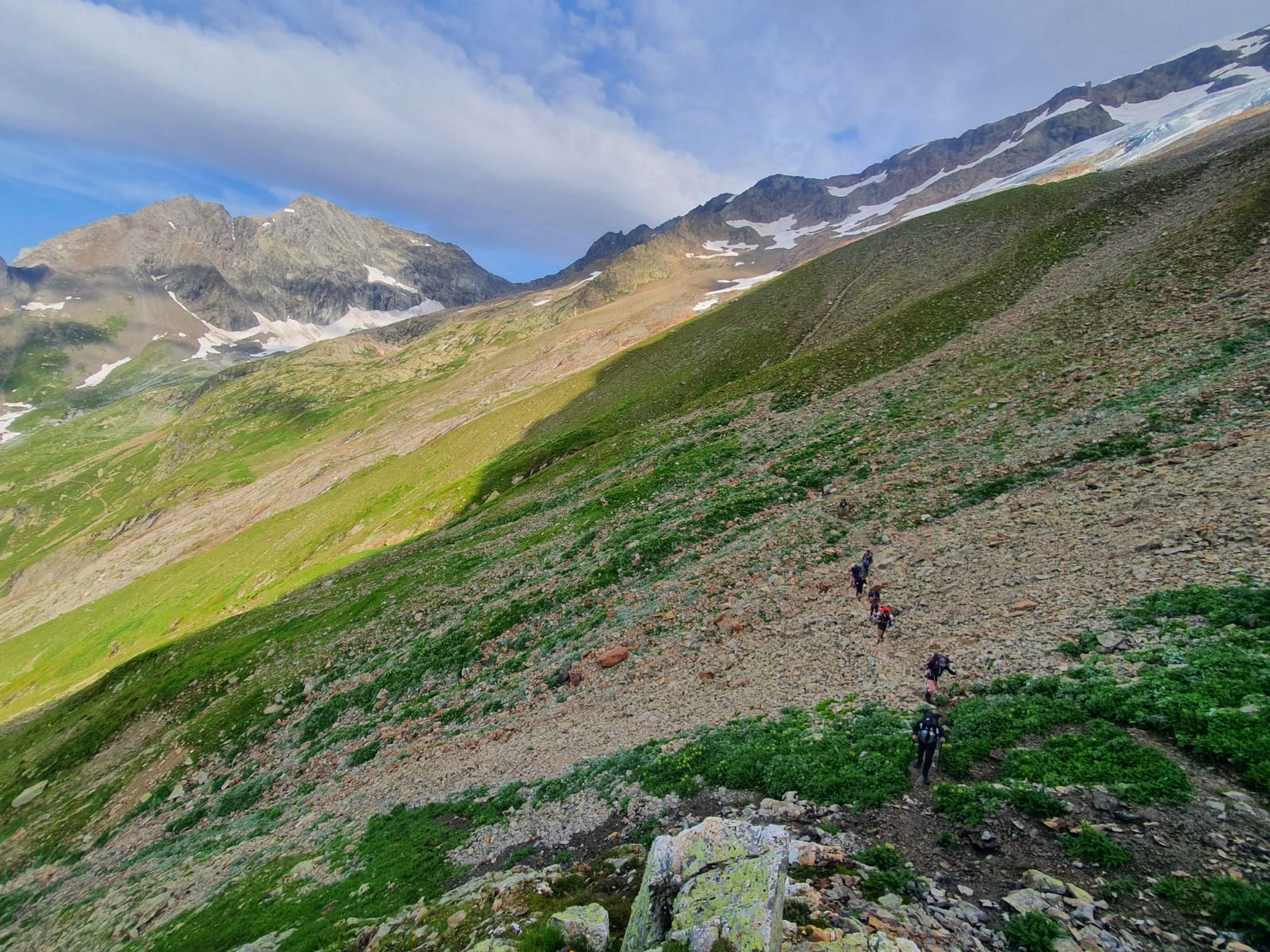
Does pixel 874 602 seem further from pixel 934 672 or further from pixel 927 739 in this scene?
pixel 927 739

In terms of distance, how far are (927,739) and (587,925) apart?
825cm

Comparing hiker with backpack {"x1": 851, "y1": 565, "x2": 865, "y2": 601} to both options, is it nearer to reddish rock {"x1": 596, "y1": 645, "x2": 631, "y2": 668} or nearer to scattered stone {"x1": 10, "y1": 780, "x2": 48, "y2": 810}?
reddish rock {"x1": 596, "y1": 645, "x2": 631, "y2": 668}

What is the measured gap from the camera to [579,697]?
2442 centimetres

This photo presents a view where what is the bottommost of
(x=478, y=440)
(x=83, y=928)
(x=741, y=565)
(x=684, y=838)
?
(x=83, y=928)

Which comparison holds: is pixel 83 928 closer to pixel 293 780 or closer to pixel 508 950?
pixel 293 780

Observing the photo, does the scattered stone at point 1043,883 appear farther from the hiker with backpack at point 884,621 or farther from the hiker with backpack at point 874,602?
the hiker with backpack at point 874,602

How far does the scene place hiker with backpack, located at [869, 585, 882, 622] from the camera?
817 inches

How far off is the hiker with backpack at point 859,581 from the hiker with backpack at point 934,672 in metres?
6.87

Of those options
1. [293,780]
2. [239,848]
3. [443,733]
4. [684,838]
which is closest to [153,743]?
[293,780]

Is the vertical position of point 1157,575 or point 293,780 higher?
point 1157,575

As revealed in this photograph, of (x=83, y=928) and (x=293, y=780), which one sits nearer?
(x=83, y=928)

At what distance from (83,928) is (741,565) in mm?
32124

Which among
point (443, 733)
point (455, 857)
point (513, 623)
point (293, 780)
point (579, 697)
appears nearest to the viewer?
point (455, 857)

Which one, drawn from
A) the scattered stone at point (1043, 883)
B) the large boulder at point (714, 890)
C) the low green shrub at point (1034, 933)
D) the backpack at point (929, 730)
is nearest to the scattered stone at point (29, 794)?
the large boulder at point (714, 890)
